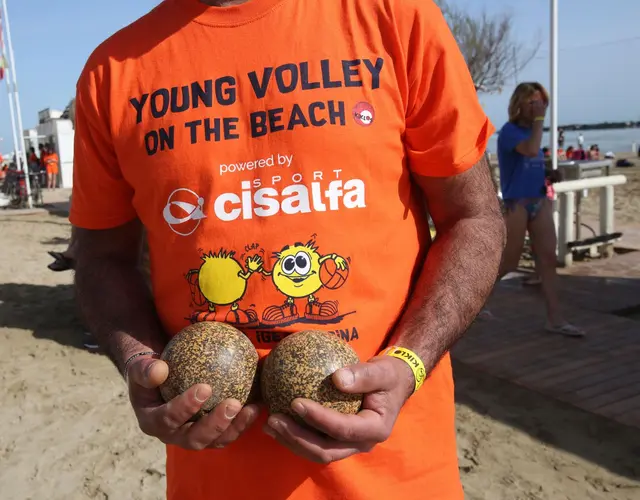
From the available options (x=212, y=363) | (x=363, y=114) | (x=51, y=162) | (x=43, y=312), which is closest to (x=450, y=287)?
(x=363, y=114)

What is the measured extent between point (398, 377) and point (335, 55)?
75cm

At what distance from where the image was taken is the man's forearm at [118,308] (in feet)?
5.58

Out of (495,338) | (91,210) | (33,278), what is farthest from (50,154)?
(91,210)

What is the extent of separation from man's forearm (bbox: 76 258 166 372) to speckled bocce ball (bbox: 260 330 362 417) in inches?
16.0

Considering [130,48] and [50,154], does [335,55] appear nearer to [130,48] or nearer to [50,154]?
[130,48]

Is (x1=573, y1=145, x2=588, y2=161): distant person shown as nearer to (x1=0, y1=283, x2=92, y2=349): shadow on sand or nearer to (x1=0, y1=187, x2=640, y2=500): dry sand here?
(x1=0, y1=283, x2=92, y2=349): shadow on sand

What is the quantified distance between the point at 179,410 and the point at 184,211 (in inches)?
18.5

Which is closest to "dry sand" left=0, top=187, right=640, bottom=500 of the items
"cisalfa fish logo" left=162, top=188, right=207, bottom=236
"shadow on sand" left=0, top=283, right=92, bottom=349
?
"shadow on sand" left=0, top=283, right=92, bottom=349

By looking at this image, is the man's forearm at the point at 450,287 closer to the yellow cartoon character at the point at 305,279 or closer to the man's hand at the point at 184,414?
the yellow cartoon character at the point at 305,279

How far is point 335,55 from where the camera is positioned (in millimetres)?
1553

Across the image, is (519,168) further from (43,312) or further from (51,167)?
(51,167)

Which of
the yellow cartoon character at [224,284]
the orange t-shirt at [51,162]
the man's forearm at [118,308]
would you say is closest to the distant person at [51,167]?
the orange t-shirt at [51,162]

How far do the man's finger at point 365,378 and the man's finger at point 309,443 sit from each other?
0.36 feet

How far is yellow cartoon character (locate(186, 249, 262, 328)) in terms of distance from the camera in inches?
60.4
